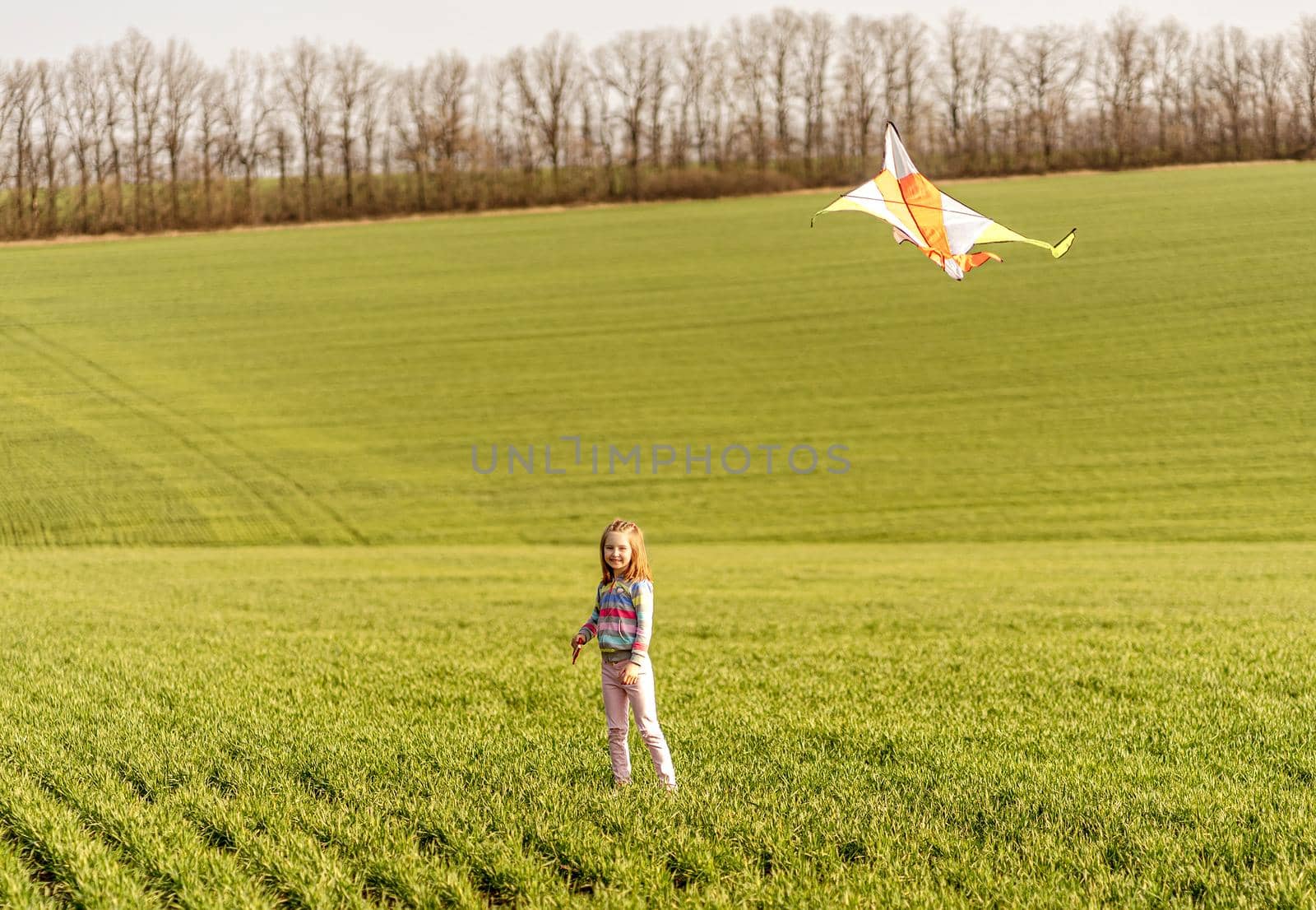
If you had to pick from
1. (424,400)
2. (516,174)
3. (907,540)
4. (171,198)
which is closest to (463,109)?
(516,174)

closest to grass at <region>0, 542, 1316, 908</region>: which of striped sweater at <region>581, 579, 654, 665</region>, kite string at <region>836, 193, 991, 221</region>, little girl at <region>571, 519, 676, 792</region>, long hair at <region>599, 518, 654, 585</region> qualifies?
little girl at <region>571, 519, 676, 792</region>

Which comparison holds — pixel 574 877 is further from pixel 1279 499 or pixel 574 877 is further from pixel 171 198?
pixel 171 198

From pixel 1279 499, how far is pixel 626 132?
5131 cm

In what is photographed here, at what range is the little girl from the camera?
20.1 ft

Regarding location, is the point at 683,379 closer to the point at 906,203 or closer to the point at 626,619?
the point at 906,203

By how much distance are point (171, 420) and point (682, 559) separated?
2123cm

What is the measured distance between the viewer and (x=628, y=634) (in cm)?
616

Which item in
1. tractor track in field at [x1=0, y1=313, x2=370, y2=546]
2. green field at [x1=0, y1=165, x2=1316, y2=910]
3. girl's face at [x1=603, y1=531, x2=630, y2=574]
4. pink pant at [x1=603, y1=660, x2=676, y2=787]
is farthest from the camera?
tractor track in field at [x1=0, y1=313, x2=370, y2=546]

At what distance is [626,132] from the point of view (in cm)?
6912

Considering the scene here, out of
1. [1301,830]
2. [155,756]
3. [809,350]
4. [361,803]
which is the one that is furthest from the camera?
[809,350]

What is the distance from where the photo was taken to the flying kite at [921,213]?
20.4ft

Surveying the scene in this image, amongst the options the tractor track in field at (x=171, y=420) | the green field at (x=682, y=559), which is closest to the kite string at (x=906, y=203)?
the green field at (x=682, y=559)

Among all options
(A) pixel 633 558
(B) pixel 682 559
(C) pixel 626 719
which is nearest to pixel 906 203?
(A) pixel 633 558

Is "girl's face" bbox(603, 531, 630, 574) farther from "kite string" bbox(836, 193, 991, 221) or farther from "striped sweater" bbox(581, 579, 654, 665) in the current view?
"kite string" bbox(836, 193, 991, 221)
